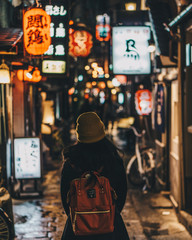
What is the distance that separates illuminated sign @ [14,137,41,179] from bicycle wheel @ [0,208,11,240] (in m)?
4.68

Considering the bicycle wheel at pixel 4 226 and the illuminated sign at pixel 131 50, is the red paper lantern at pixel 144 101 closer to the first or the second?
the illuminated sign at pixel 131 50

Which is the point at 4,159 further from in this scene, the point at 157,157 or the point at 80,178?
the point at 80,178

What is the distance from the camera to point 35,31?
10.1m

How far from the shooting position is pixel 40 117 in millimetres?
18625

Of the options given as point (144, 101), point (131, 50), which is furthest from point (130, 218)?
point (144, 101)

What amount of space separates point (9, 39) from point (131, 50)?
4.84 meters

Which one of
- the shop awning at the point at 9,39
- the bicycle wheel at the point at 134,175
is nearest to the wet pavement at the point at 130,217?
the bicycle wheel at the point at 134,175

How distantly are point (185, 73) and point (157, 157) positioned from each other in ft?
17.4

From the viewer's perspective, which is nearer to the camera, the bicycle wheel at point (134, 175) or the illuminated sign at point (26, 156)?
the illuminated sign at point (26, 156)

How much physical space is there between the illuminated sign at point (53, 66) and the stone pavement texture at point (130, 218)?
466cm

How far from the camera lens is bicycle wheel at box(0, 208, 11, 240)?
24.0 ft

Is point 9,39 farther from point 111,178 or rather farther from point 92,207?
point 92,207

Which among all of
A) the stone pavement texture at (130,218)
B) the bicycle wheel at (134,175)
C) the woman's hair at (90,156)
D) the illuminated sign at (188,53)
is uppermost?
the illuminated sign at (188,53)

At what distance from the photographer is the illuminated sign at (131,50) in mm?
12498
